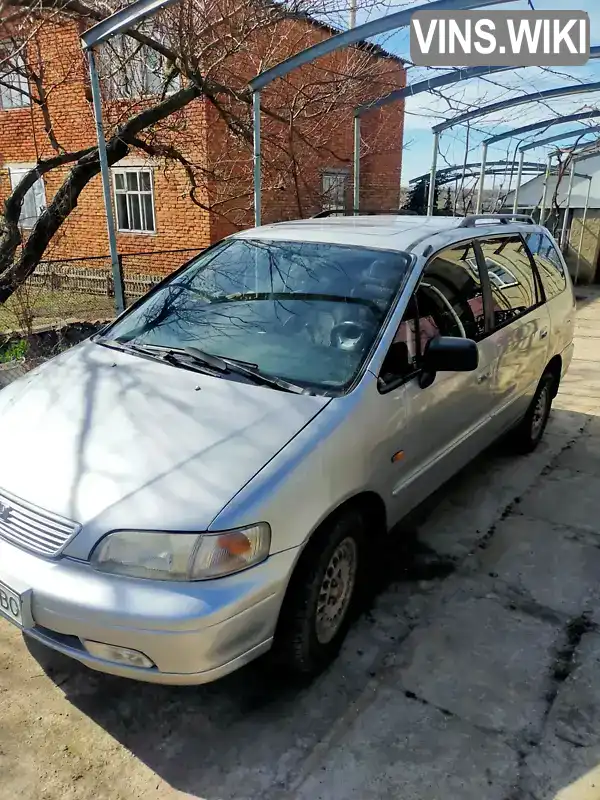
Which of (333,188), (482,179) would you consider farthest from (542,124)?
(333,188)

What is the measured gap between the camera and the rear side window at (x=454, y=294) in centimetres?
320

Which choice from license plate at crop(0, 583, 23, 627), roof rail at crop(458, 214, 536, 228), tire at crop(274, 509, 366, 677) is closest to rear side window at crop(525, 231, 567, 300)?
roof rail at crop(458, 214, 536, 228)

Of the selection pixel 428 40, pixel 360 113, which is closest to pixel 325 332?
pixel 428 40

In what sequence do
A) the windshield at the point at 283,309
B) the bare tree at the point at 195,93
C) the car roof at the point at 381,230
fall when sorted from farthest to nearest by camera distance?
the bare tree at the point at 195,93 < the car roof at the point at 381,230 < the windshield at the point at 283,309

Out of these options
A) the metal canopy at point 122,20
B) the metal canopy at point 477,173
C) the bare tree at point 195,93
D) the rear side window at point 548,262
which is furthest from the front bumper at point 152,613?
the metal canopy at point 477,173

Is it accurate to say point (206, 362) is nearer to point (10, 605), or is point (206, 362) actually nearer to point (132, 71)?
point (10, 605)

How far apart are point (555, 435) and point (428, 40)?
3.80 meters

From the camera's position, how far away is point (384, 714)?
241 centimetres

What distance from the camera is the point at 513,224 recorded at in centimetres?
452

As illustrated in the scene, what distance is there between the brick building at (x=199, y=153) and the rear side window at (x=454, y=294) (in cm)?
449

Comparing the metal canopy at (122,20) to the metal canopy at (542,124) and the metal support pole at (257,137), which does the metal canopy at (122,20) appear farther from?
the metal canopy at (542,124)

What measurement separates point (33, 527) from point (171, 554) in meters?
0.55

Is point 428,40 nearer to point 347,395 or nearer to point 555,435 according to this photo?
point 555,435

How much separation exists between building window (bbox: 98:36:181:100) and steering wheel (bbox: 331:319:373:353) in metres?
5.67
